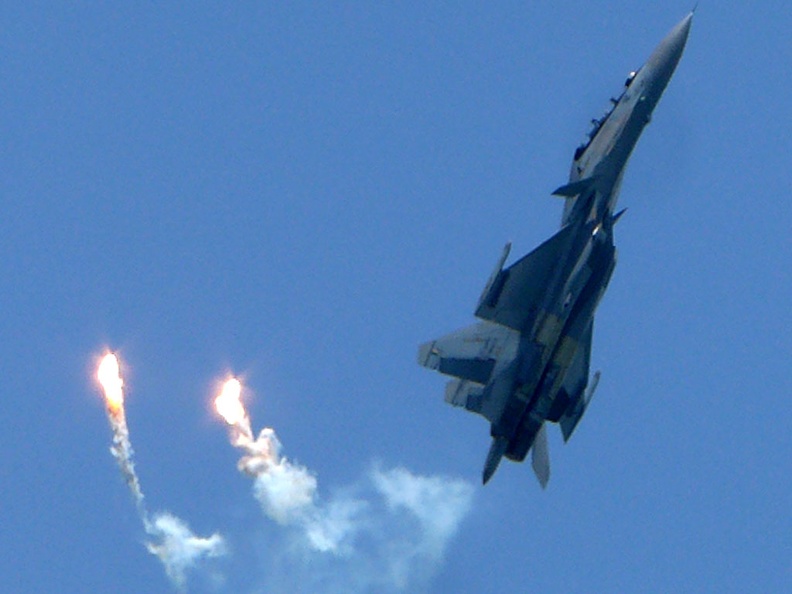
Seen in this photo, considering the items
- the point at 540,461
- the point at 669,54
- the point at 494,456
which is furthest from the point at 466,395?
the point at 669,54

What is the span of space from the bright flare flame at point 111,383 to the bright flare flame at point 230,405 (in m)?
3.17

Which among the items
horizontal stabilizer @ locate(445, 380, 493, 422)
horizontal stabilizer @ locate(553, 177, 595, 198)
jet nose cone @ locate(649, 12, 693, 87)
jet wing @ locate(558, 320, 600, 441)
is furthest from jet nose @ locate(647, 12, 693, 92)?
horizontal stabilizer @ locate(445, 380, 493, 422)

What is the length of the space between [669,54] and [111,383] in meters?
21.1

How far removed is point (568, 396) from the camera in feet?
203

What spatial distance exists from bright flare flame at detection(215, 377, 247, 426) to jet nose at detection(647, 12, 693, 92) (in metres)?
17.8

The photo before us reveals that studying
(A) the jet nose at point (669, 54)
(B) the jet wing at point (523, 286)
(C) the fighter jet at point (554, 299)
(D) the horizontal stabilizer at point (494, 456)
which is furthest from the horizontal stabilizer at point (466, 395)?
(A) the jet nose at point (669, 54)

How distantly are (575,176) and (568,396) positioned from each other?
6593 mm

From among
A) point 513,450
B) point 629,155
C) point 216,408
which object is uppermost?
point 216,408

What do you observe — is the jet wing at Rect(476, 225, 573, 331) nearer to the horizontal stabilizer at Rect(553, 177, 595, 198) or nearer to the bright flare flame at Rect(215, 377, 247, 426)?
the horizontal stabilizer at Rect(553, 177, 595, 198)

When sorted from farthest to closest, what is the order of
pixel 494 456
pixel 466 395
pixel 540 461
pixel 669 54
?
pixel 540 461, pixel 466 395, pixel 494 456, pixel 669 54

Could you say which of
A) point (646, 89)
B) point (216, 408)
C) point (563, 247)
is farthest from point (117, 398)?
point (646, 89)

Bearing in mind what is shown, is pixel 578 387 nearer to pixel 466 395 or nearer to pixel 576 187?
pixel 466 395

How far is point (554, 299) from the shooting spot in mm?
59844

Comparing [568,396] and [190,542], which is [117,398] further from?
[568,396]
